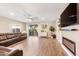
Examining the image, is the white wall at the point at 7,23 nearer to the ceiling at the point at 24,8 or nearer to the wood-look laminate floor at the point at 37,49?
the ceiling at the point at 24,8

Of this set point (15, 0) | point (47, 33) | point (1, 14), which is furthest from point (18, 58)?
point (47, 33)

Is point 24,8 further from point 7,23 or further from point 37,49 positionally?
point 37,49

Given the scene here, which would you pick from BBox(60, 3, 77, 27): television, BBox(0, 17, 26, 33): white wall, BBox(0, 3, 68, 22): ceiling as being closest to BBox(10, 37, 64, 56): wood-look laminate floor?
BBox(0, 17, 26, 33): white wall

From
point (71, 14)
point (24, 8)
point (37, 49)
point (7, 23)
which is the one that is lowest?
point (37, 49)

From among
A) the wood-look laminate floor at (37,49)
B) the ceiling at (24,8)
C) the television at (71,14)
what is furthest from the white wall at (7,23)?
the television at (71,14)

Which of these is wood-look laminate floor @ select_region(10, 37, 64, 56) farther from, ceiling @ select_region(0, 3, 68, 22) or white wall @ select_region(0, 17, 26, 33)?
ceiling @ select_region(0, 3, 68, 22)

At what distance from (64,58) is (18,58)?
1.48 feet

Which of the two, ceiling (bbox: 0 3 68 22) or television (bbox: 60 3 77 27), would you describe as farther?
ceiling (bbox: 0 3 68 22)

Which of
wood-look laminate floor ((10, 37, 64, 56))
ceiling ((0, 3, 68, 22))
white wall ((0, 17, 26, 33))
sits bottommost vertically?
wood-look laminate floor ((10, 37, 64, 56))

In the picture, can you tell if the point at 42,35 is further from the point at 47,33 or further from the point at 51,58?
the point at 51,58

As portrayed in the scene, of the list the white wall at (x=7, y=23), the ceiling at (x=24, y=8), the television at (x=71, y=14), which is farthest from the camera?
the white wall at (x=7, y=23)

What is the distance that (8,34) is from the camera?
4320 millimetres

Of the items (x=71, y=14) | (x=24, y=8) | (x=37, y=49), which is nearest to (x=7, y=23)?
(x=24, y=8)

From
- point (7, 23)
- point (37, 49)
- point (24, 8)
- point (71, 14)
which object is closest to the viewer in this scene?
point (71, 14)
